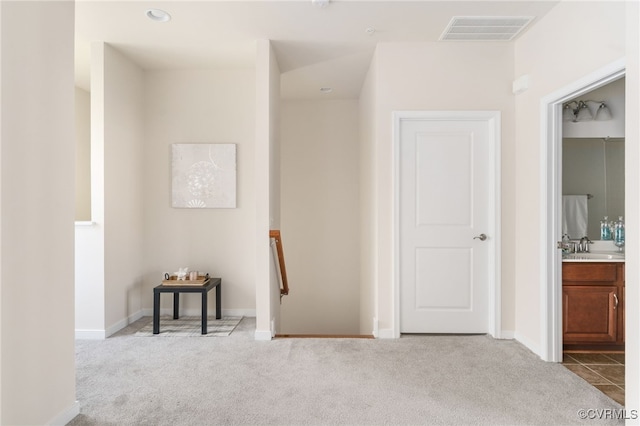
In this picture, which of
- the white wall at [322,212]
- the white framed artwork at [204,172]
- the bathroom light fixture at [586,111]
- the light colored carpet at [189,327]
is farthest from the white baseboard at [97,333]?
the bathroom light fixture at [586,111]

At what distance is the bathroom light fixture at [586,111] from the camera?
3471 mm

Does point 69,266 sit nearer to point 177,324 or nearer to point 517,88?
point 177,324

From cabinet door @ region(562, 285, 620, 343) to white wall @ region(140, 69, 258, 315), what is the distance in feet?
10.1

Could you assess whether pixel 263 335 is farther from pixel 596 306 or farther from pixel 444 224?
pixel 596 306

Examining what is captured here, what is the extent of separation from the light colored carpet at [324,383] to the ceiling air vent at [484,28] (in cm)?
275

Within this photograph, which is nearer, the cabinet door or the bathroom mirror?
the cabinet door

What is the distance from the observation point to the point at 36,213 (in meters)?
1.88

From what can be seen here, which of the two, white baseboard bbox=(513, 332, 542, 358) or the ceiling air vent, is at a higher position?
the ceiling air vent

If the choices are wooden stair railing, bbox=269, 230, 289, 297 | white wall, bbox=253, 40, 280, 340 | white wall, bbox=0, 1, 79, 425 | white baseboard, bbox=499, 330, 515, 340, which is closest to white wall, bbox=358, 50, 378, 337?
wooden stair railing, bbox=269, 230, 289, 297

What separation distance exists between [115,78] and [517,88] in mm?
3861

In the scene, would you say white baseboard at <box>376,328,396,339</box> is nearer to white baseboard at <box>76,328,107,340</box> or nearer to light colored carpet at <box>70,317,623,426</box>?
light colored carpet at <box>70,317,623,426</box>

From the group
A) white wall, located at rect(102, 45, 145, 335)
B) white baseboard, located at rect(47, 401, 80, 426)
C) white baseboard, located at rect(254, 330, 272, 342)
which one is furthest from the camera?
white wall, located at rect(102, 45, 145, 335)

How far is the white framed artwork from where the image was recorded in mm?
4332

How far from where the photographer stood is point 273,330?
3613 mm
